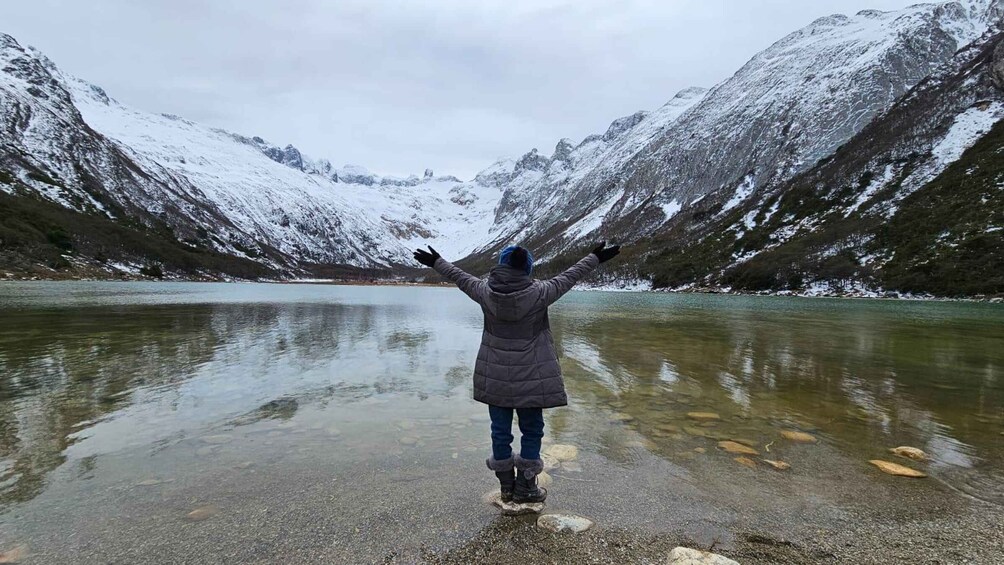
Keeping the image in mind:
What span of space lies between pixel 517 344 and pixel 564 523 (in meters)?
2.28

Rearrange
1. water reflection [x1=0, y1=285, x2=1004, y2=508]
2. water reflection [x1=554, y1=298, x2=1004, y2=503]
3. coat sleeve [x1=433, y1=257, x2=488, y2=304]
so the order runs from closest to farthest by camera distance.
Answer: coat sleeve [x1=433, y1=257, x2=488, y2=304] → water reflection [x1=0, y1=285, x2=1004, y2=508] → water reflection [x1=554, y1=298, x2=1004, y2=503]

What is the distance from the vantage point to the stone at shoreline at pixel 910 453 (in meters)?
8.62

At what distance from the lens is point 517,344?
22.4 ft

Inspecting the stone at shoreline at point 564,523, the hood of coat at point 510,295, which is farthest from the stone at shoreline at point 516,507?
the hood of coat at point 510,295

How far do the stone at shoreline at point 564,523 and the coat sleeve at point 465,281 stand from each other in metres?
2.88

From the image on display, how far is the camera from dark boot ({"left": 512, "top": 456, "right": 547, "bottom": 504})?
21.8 ft

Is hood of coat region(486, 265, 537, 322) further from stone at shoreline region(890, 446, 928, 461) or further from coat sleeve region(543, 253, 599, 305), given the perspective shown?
stone at shoreline region(890, 446, 928, 461)

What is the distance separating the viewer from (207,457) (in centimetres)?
830

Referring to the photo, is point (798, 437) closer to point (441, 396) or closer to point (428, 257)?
point (428, 257)

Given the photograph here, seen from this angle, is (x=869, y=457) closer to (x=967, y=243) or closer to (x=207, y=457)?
(x=207, y=457)

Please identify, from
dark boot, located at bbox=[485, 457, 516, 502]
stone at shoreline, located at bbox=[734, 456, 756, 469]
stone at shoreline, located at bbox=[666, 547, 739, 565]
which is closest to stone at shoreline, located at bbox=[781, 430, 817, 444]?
stone at shoreline, located at bbox=[734, 456, 756, 469]

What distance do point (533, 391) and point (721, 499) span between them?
2.96 meters

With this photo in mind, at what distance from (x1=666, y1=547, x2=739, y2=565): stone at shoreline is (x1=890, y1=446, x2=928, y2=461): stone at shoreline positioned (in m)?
5.89

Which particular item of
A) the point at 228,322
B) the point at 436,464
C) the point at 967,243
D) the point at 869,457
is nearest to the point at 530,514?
the point at 436,464
